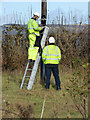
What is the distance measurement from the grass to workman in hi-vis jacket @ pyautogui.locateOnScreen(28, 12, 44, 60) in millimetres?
1303

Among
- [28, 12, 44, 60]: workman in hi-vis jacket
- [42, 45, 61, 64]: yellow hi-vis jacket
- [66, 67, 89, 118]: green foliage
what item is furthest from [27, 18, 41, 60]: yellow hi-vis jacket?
[66, 67, 89, 118]: green foliage

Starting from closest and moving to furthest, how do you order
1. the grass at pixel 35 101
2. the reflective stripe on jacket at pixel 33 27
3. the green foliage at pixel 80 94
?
the green foliage at pixel 80 94 → the grass at pixel 35 101 → the reflective stripe on jacket at pixel 33 27

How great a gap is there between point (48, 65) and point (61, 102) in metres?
1.92

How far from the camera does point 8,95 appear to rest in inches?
332

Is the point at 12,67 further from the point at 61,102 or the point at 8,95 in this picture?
the point at 61,102

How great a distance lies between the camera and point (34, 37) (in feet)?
30.6

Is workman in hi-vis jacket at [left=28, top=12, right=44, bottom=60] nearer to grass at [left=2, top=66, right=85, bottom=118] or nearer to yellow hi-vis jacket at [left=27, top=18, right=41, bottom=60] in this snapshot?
yellow hi-vis jacket at [left=27, top=18, right=41, bottom=60]

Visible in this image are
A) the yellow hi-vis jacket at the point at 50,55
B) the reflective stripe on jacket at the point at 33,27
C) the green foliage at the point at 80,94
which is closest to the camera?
the green foliage at the point at 80,94

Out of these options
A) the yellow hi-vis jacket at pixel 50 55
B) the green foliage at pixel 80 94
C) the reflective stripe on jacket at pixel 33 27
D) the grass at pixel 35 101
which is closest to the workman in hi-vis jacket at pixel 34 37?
the reflective stripe on jacket at pixel 33 27

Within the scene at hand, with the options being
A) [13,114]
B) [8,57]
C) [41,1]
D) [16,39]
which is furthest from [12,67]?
[13,114]

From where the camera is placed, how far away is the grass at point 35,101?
5.95 meters

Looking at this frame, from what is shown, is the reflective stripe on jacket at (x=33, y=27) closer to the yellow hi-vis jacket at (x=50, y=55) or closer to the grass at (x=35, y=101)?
the yellow hi-vis jacket at (x=50, y=55)

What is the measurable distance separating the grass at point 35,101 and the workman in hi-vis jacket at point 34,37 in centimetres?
130

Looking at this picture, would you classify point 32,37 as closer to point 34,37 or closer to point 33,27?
point 34,37
